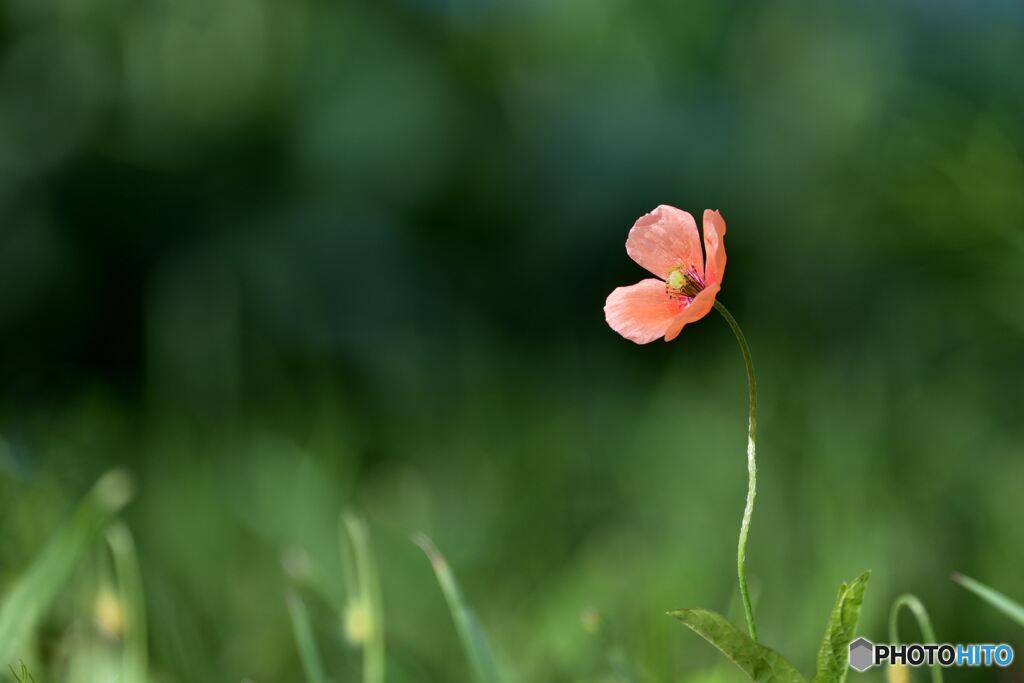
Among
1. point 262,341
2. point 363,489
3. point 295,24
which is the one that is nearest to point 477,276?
point 262,341

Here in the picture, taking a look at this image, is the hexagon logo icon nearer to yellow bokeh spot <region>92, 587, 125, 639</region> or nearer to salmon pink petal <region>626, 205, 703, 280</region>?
salmon pink petal <region>626, 205, 703, 280</region>

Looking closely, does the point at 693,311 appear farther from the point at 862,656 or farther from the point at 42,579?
the point at 42,579

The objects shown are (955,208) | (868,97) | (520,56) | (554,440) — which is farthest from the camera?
(520,56)

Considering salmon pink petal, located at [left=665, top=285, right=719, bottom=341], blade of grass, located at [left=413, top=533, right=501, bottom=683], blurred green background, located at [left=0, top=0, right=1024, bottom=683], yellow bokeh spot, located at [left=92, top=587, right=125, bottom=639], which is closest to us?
salmon pink petal, located at [left=665, top=285, right=719, bottom=341]

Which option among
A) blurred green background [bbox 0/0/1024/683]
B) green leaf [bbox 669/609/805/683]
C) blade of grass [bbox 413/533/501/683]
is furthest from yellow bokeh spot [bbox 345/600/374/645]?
blurred green background [bbox 0/0/1024/683]

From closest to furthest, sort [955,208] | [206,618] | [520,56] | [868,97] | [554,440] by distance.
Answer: [206,618] → [955,208] → [554,440] → [868,97] → [520,56]

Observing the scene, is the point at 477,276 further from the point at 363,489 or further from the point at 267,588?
the point at 267,588

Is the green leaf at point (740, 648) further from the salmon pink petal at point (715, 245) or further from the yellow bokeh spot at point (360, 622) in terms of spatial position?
the yellow bokeh spot at point (360, 622)

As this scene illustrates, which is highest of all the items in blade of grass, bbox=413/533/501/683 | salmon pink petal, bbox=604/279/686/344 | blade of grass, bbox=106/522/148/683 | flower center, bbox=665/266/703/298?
flower center, bbox=665/266/703/298
